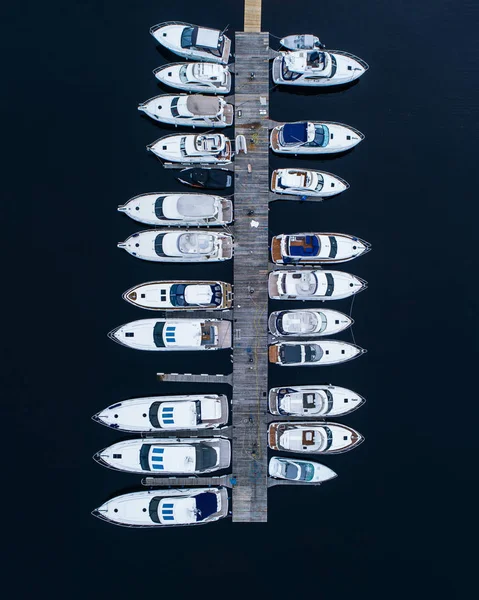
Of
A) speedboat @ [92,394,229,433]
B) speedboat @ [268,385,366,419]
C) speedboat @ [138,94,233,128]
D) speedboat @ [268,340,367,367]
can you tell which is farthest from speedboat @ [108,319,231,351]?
speedboat @ [138,94,233,128]

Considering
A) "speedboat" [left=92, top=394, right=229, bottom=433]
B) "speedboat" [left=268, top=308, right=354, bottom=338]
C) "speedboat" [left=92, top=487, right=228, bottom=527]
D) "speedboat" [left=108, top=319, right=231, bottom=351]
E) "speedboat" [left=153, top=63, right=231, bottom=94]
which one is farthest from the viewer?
"speedboat" [left=153, top=63, right=231, bottom=94]

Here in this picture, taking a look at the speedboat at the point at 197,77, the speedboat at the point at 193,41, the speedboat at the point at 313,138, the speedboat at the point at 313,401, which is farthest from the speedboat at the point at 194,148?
the speedboat at the point at 313,401

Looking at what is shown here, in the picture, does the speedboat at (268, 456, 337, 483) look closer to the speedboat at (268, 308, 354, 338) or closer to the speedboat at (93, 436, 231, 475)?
the speedboat at (93, 436, 231, 475)

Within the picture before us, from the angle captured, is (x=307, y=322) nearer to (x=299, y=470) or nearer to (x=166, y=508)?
(x=299, y=470)

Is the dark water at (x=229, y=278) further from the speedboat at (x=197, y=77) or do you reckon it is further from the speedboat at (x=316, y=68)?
the speedboat at (x=197, y=77)

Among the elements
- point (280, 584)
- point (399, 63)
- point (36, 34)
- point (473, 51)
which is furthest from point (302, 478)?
point (36, 34)
